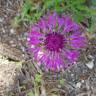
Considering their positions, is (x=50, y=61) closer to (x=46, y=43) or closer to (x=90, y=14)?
(x=46, y=43)

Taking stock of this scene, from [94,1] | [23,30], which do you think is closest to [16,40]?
[23,30]

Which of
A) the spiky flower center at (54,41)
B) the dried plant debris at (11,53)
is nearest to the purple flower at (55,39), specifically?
the spiky flower center at (54,41)

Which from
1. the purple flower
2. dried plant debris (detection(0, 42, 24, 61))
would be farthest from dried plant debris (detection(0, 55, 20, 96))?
the purple flower

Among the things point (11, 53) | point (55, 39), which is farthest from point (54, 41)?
point (11, 53)

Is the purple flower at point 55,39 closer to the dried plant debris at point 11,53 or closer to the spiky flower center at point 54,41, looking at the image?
the spiky flower center at point 54,41

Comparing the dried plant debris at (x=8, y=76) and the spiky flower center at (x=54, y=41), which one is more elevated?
the spiky flower center at (x=54, y=41)

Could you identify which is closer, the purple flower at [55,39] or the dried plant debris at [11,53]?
the purple flower at [55,39]

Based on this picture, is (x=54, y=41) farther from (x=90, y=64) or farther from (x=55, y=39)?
(x=90, y=64)

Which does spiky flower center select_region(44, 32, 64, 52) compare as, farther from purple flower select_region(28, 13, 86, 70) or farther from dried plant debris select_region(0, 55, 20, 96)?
dried plant debris select_region(0, 55, 20, 96)
